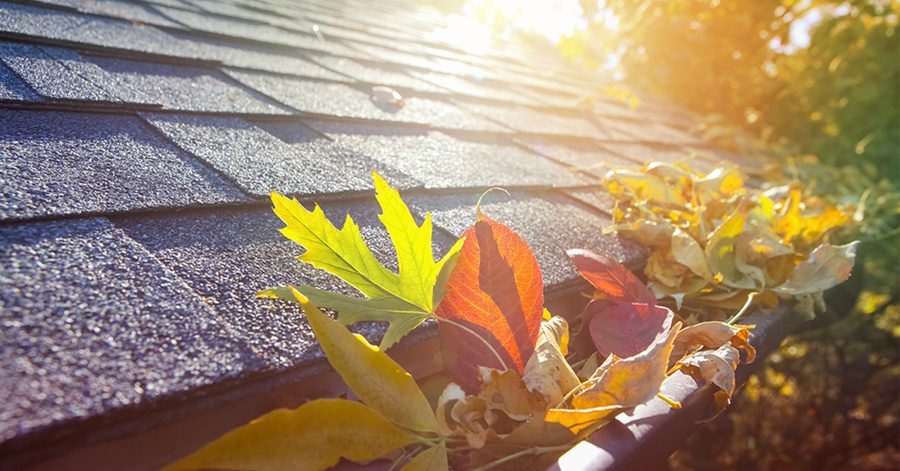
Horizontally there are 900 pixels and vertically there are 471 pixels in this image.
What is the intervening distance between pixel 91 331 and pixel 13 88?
29.1 inches

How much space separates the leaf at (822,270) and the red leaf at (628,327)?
0.44m

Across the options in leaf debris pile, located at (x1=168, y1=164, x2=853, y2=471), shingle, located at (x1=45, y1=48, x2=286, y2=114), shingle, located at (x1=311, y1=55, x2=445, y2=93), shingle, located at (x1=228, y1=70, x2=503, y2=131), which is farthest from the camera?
shingle, located at (x1=311, y1=55, x2=445, y2=93)

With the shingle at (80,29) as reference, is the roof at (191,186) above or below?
below

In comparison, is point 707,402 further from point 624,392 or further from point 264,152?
point 264,152

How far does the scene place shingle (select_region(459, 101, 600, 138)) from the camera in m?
2.17

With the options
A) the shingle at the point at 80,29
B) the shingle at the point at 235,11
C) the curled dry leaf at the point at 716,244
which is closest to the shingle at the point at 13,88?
the shingle at the point at 80,29

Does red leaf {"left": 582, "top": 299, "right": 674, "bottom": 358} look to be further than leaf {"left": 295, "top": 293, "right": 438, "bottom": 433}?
Yes

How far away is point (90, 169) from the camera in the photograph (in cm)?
85

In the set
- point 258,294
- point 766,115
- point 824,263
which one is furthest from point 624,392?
point 766,115

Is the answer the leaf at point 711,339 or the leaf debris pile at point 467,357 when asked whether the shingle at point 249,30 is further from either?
the leaf at point 711,339

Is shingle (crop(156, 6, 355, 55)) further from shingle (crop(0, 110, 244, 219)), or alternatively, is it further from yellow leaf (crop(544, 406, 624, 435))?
yellow leaf (crop(544, 406, 624, 435))

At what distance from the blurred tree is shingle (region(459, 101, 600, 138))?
52.4 inches

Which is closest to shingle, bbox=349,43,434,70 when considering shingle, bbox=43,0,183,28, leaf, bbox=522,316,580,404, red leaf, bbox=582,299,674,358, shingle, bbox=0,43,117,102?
shingle, bbox=43,0,183,28

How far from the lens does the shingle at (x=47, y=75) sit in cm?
108
